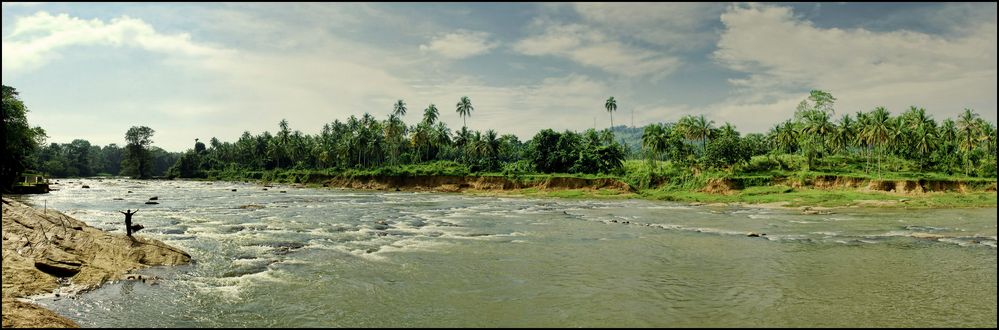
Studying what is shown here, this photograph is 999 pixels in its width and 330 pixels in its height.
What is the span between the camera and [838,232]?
34.5 meters

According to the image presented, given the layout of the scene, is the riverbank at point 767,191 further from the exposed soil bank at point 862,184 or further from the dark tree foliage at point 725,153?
the dark tree foliage at point 725,153

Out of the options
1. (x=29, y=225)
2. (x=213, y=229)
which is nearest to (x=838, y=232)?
(x=213, y=229)

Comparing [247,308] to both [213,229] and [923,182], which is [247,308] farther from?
[923,182]

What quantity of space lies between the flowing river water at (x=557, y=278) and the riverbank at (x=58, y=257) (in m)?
0.90

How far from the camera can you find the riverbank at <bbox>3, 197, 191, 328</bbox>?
53.6ft

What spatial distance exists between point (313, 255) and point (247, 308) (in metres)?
9.34

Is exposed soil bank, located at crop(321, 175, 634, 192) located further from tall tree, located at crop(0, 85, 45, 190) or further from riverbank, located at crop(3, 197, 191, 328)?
riverbank, located at crop(3, 197, 191, 328)

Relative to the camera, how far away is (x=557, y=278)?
2039 centimetres

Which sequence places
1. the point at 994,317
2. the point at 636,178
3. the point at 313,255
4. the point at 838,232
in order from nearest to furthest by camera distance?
the point at 994,317
the point at 313,255
the point at 838,232
the point at 636,178

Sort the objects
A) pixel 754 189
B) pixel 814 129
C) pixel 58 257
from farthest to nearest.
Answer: pixel 814 129, pixel 754 189, pixel 58 257

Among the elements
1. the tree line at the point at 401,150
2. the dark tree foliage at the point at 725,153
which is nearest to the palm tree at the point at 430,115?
the tree line at the point at 401,150

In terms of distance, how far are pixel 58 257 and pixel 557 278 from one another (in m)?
19.6

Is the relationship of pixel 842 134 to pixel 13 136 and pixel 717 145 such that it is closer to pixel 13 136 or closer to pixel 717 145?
pixel 717 145

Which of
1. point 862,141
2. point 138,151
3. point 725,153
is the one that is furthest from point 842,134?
point 138,151
